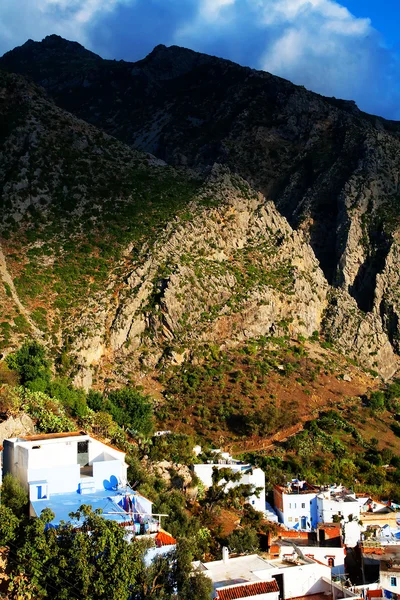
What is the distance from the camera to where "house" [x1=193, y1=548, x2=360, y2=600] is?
27.0 metres

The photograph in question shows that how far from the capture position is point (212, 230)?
72000 mm

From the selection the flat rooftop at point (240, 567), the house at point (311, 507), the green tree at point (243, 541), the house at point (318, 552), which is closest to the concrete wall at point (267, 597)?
the flat rooftop at point (240, 567)

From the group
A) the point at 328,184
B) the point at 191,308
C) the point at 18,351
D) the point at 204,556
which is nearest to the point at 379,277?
the point at 328,184

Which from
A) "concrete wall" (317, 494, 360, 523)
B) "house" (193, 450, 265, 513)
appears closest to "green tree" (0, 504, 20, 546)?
"house" (193, 450, 265, 513)

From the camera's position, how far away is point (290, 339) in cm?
→ 6869

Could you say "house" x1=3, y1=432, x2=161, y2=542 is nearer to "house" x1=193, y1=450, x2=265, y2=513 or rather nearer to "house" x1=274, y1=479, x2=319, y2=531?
"house" x1=193, y1=450, x2=265, y2=513

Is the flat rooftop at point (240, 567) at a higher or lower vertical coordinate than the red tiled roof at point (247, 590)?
higher

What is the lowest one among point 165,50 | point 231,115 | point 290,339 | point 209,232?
point 290,339

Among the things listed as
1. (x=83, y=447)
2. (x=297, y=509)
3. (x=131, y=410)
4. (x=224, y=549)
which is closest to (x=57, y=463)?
(x=83, y=447)

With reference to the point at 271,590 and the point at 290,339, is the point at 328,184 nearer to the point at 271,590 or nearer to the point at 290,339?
the point at 290,339

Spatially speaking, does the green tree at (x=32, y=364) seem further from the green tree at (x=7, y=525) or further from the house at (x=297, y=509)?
the green tree at (x=7, y=525)

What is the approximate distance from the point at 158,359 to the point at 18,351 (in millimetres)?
13337

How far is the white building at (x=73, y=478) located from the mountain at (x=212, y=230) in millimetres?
22360

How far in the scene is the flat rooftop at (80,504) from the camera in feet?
87.7
